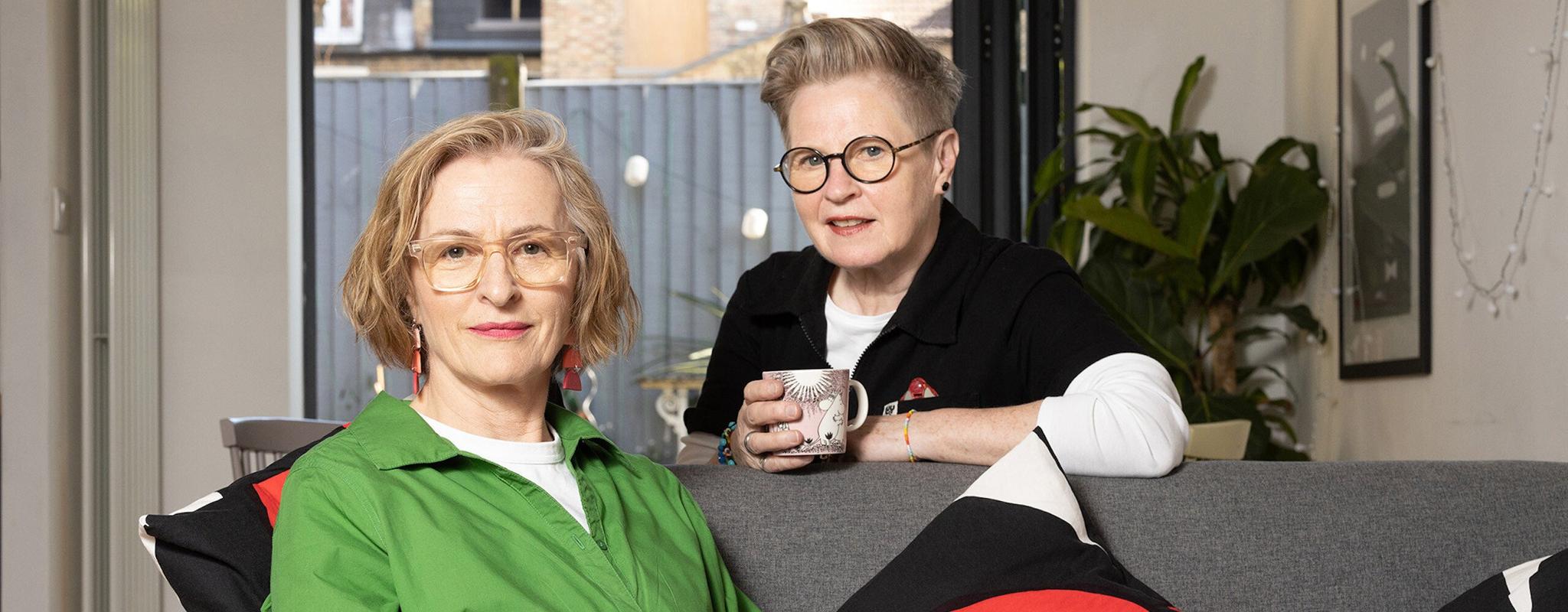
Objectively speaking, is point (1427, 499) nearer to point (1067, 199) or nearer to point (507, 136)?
point (507, 136)

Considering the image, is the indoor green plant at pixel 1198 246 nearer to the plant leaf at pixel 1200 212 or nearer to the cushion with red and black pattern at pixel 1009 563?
the plant leaf at pixel 1200 212

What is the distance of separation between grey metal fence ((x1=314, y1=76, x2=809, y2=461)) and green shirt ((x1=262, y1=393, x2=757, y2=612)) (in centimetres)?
299

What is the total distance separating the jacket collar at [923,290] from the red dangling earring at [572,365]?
483mm

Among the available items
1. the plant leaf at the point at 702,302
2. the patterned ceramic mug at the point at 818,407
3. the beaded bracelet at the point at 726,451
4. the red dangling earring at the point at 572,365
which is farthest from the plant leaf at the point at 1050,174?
the red dangling earring at the point at 572,365

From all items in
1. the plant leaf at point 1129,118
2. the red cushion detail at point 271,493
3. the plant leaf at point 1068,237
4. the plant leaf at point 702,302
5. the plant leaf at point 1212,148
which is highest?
the plant leaf at point 1129,118

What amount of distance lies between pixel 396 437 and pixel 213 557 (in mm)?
172

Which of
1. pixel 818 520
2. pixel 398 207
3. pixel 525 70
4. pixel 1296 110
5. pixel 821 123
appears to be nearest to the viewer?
pixel 398 207

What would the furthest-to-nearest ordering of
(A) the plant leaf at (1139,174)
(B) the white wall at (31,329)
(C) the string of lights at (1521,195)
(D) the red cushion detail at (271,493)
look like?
1. (A) the plant leaf at (1139,174)
2. (B) the white wall at (31,329)
3. (C) the string of lights at (1521,195)
4. (D) the red cushion detail at (271,493)

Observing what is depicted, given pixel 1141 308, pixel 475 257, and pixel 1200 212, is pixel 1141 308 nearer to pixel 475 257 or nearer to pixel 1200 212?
pixel 1200 212

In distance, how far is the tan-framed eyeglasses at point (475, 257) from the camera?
1.16 meters

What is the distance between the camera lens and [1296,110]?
3.60 metres

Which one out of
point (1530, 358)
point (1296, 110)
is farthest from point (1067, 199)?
point (1530, 358)

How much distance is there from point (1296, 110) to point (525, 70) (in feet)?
7.91

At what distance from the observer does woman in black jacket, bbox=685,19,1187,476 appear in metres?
1.47
